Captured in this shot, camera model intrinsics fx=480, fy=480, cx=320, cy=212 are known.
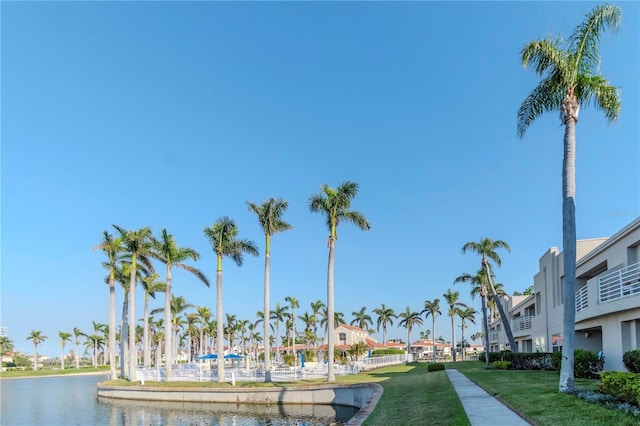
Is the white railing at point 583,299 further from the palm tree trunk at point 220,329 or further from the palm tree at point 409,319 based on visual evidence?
the palm tree at point 409,319

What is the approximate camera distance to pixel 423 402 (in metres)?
16.3

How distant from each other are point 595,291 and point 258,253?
2088cm

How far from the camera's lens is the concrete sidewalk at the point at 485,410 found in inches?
443

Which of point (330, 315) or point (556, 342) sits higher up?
point (330, 315)

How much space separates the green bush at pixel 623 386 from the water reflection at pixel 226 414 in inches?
452

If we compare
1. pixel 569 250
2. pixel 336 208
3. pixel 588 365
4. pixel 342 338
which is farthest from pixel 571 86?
pixel 342 338

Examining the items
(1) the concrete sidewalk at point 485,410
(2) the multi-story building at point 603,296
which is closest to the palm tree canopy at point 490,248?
(2) the multi-story building at point 603,296

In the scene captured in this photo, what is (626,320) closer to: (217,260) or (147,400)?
(217,260)

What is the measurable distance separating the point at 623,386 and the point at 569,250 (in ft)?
14.9

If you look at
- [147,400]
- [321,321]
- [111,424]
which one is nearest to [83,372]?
[321,321]

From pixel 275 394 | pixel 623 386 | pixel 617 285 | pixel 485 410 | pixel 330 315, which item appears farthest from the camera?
pixel 330 315

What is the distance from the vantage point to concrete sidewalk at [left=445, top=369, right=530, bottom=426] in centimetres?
1126

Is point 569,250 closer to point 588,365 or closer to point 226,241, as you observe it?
point 588,365

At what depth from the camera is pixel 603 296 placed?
19.9 metres
